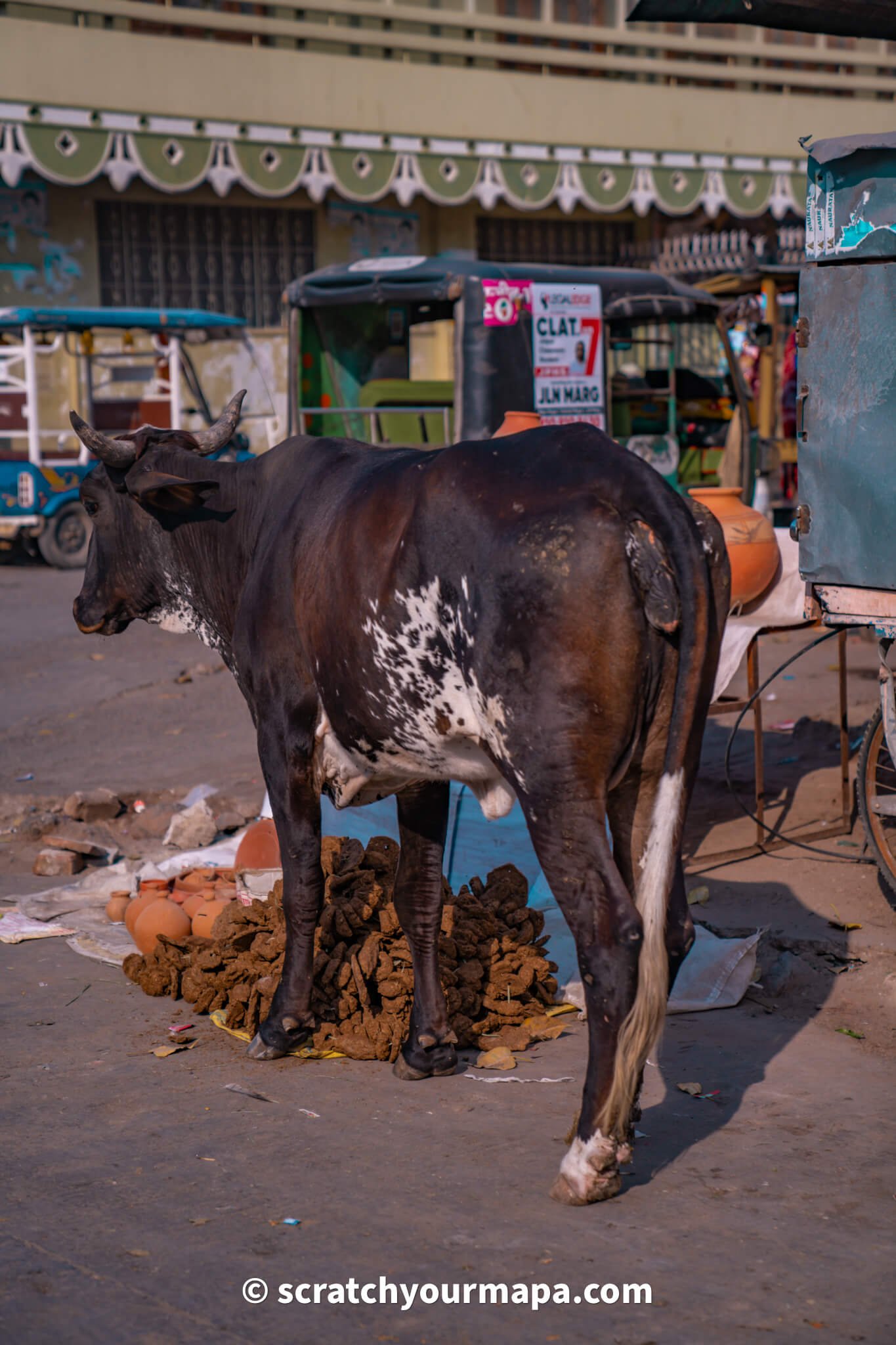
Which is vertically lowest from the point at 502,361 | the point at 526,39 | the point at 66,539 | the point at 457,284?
the point at 66,539

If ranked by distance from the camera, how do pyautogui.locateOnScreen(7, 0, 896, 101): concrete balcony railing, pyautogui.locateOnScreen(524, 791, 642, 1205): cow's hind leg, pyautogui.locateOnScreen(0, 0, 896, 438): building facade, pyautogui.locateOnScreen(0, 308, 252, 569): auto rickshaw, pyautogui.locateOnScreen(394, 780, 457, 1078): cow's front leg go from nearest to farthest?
pyautogui.locateOnScreen(524, 791, 642, 1205): cow's hind leg < pyautogui.locateOnScreen(394, 780, 457, 1078): cow's front leg < pyautogui.locateOnScreen(0, 308, 252, 569): auto rickshaw < pyautogui.locateOnScreen(0, 0, 896, 438): building facade < pyautogui.locateOnScreen(7, 0, 896, 101): concrete balcony railing

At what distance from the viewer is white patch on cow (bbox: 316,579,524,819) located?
3639 millimetres

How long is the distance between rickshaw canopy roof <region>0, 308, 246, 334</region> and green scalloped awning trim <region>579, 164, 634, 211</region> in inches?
265

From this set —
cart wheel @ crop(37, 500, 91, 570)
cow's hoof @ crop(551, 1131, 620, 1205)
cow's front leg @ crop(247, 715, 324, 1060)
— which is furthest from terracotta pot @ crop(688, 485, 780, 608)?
cart wheel @ crop(37, 500, 91, 570)

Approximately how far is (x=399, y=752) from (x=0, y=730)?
549cm

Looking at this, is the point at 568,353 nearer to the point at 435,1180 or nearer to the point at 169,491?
the point at 169,491

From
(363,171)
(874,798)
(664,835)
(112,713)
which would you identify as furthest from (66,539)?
(664,835)

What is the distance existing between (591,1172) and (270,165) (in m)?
17.1

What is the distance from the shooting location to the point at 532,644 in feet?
11.2

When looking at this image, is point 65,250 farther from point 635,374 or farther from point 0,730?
point 0,730

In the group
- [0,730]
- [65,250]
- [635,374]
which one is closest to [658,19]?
[0,730]

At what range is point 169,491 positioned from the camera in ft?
16.0

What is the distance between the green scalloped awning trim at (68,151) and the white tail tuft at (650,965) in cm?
1568

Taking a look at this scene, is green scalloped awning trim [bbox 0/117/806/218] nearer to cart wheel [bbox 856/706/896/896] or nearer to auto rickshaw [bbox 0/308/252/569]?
auto rickshaw [bbox 0/308/252/569]
